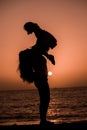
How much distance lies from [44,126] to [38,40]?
1.37 metres

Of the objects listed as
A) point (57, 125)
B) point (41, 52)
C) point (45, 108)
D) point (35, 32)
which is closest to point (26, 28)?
point (35, 32)

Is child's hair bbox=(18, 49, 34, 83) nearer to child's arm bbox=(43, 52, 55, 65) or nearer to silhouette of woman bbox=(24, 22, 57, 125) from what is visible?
silhouette of woman bbox=(24, 22, 57, 125)

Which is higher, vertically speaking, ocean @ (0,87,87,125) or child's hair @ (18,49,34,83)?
child's hair @ (18,49,34,83)

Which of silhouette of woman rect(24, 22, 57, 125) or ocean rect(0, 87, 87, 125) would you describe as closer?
silhouette of woman rect(24, 22, 57, 125)

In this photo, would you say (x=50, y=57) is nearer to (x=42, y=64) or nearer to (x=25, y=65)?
(x=42, y=64)

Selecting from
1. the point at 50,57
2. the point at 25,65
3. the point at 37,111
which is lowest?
the point at 37,111

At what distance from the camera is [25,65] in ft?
17.1

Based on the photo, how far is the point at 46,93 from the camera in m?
5.33

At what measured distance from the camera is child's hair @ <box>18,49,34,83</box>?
205 inches

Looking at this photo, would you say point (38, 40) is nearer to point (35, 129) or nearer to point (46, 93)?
point (46, 93)

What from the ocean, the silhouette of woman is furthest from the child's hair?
the ocean

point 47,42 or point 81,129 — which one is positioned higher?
point 47,42

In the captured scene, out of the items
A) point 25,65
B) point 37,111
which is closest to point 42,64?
point 25,65

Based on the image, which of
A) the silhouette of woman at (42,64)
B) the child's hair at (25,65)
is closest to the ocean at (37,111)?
the silhouette of woman at (42,64)
